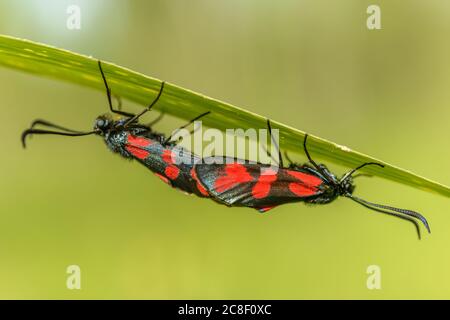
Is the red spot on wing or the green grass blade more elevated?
the green grass blade

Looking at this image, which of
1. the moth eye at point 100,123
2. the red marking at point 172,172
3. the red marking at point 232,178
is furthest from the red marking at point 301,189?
the moth eye at point 100,123

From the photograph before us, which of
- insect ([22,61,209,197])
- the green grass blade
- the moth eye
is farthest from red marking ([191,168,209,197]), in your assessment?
the moth eye

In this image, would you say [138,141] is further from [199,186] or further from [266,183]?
[266,183]

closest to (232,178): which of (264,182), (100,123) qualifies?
(264,182)

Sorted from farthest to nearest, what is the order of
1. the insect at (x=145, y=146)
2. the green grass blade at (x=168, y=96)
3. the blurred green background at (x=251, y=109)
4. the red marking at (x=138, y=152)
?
1. the blurred green background at (x=251, y=109)
2. the red marking at (x=138, y=152)
3. the insect at (x=145, y=146)
4. the green grass blade at (x=168, y=96)

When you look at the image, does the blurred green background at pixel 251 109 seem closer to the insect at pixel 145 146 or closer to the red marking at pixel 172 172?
the insect at pixel 145 146

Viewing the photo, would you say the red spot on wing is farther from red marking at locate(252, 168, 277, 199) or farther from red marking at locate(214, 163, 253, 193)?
red marking at locate(214, 163, 253, 193)

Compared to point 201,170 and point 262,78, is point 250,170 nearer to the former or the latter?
point 201,170
